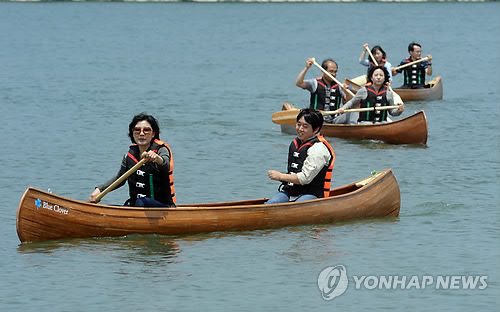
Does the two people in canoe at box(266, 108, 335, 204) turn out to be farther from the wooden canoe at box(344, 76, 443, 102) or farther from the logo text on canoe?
the wooden canoe at box(344, 76, 443, 102)

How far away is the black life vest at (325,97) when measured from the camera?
843 inches

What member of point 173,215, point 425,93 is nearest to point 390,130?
point 425,93

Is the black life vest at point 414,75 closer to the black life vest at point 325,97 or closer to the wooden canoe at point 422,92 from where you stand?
the wooden canoe at point 422,92

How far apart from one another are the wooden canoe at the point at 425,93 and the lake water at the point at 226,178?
28 cm

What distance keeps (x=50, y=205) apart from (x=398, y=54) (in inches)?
1640

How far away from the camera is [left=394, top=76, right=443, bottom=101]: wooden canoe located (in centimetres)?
2877

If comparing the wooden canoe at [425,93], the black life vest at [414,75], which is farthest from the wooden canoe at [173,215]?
the wooden canoe at [425,93]

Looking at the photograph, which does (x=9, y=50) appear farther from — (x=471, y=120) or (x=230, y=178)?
(x=230, y=178)

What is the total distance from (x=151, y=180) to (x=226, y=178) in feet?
19.2

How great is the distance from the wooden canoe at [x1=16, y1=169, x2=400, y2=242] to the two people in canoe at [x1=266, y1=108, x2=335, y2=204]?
21 centimetres

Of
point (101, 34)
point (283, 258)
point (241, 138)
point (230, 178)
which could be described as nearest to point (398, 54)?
point (101, 34)

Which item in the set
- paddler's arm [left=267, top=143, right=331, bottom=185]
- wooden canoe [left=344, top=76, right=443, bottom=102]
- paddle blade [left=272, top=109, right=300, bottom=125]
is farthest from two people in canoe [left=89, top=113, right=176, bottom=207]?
wooden canoe [left=344, top=76, right=443, bottom=102]

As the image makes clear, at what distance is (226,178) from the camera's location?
18672 mm

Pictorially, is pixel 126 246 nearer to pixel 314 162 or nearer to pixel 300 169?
pixel 300 169
